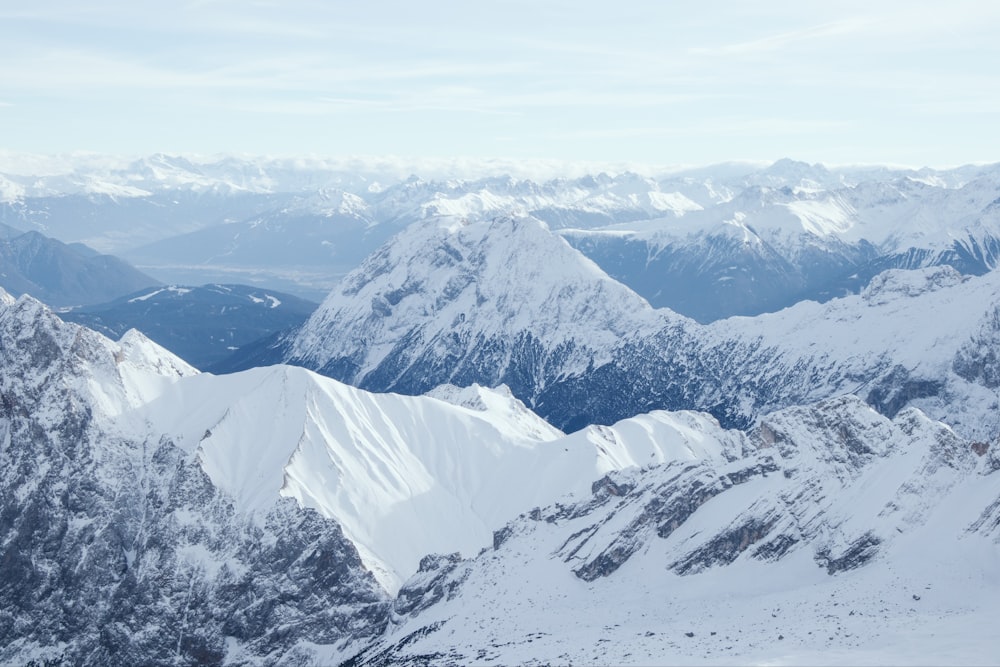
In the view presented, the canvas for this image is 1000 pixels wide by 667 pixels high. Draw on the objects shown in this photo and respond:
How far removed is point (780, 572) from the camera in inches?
6629

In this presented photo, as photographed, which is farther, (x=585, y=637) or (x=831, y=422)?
(x=831, y=422)

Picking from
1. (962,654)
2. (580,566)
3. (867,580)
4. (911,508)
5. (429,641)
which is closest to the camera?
(962,654)

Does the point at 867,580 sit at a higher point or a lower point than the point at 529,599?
higher

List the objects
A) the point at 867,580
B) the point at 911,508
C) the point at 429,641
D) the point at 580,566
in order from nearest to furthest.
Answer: the point at 867,580 < the point at 911,508 < the point at 429,641 < the point at 580,566

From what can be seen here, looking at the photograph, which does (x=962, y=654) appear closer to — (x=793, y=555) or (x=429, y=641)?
(x=793, y=555)

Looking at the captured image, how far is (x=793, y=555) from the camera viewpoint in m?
171

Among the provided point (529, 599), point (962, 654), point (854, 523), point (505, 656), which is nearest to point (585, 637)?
point (505, 656)

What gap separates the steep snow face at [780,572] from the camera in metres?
139

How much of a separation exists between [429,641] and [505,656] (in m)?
24.6

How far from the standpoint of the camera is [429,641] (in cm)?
17875

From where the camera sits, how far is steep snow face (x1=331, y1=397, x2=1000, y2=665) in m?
139

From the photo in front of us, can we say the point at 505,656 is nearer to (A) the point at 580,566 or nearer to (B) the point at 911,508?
(A) the point at 580,566

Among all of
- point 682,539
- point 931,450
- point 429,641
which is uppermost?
point 931,450

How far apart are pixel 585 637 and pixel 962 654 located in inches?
2075
